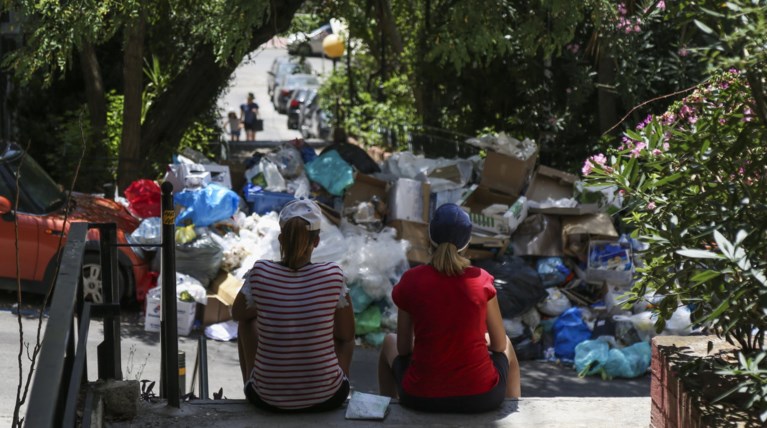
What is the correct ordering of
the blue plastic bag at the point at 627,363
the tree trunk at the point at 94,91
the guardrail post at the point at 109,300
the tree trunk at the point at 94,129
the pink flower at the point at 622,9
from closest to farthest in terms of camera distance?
the guardrail post at the point at 109,300
the blue plastic bag at the point at 627,363
the pink flower at the point at 622,9
the tree trunk at the point at 94,129
the tree trunk at the point at 94,91

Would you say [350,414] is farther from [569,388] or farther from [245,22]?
[245,22]

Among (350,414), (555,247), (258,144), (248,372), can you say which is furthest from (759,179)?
(258,144)

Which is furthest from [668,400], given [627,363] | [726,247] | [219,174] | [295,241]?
[219,174]

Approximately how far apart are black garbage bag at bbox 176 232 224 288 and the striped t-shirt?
17.3 feet

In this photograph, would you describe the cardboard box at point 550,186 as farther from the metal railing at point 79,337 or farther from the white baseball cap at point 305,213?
the white baseball cap at point 305,213

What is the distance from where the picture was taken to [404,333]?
16.1ft

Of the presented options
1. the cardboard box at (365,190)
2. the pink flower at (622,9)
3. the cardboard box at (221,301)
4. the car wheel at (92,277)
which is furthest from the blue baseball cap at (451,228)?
the pink flower at (622,9)

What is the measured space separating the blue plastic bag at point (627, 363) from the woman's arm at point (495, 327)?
441 centimetres

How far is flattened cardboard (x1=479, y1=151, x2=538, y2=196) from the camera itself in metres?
11.0

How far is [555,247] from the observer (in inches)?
Result: 409

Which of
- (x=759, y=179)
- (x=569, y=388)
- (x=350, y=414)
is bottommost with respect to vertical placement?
(x=569, y=388)

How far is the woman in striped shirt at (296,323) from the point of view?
4590 millimetres

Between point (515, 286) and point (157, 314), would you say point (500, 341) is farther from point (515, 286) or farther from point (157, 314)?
point (157, 314)

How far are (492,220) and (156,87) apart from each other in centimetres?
590
